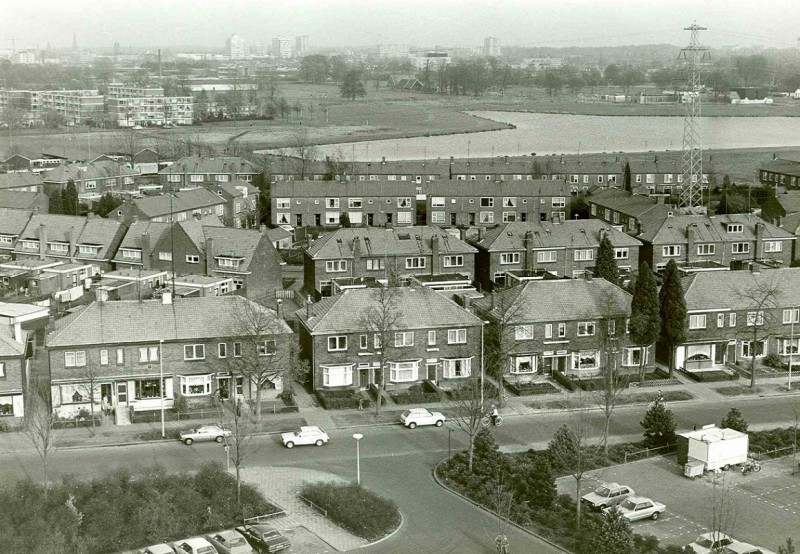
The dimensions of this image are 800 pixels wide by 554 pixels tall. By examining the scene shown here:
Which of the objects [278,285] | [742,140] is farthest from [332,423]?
[742,140]

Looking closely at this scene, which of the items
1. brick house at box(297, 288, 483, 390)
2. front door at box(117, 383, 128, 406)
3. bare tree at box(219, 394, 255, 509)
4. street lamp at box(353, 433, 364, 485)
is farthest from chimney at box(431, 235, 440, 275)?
street lamp at box(353, 433, 364, 485)

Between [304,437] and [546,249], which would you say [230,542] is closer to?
[304,437]

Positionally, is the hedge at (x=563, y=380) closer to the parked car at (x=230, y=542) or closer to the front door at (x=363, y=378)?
the front door at (x=363, y=378)

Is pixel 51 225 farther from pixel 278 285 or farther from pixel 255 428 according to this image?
pixel 255 428

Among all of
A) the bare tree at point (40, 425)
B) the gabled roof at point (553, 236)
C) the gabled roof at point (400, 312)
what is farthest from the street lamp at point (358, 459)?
the gabled roof at point (553, 236)

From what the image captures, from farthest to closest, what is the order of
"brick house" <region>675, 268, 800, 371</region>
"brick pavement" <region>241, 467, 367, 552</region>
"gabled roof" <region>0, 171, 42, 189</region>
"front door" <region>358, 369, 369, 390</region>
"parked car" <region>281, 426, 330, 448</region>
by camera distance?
1. "gabled roof" <region>0, 171, 42, 189</region>
2. "brick house" <region>675, 268, 800, 371</region>
3. "front door" <region>358, 369, 369, 390</region>
4. "parked car" <region>281, 426, 330, 448</region>
5. "brick pavement" <region>241, 467, 367, 552</region>

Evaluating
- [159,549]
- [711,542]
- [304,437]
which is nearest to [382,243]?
[304,437]

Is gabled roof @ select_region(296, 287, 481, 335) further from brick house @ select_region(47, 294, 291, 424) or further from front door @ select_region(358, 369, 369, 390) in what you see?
brick house @ select_region(47, 294, 291, 424)

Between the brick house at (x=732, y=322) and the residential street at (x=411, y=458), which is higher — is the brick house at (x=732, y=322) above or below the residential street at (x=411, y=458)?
above
